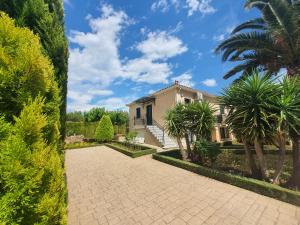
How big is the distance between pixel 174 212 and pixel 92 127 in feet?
73.1

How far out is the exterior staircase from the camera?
1511 centimetres

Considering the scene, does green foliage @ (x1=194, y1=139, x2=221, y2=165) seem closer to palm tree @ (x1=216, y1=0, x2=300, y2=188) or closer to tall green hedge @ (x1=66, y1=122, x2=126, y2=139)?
palm tree @ (x1=216, y1=0, x2=300, y2=188)

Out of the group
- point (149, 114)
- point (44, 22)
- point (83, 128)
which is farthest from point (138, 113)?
point (44, 22)

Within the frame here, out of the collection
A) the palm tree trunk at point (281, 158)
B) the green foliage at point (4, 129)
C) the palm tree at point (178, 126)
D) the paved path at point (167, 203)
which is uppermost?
the palm tree at point (178, 126)

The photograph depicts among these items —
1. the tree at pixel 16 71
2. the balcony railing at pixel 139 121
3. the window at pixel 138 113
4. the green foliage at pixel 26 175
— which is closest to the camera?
the green foliage at pixel 26 175

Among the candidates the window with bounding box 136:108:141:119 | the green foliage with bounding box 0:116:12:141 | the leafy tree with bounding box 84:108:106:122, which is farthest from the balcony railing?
the green foliage with bounding box 0:116:12:141

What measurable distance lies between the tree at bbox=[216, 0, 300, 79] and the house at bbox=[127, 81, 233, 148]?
468 cm

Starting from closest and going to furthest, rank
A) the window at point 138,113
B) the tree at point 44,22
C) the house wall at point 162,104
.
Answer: the tree at point 44,22 → the house wall at point 162,104 → the window at point 138,113

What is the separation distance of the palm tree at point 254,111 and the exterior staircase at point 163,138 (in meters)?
9.32

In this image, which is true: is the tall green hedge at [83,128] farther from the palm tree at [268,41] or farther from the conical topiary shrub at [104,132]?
the palm tree at [268,41]

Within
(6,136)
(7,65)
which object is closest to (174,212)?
(6,136)

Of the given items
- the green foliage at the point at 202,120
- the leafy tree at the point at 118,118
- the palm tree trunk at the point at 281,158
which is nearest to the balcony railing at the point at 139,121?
the leafy tree at the point at 118,118

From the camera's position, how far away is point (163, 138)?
15.1m

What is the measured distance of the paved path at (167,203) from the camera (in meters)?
3.65
